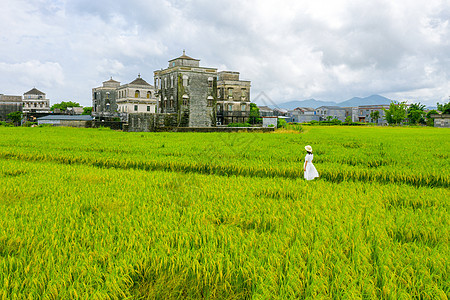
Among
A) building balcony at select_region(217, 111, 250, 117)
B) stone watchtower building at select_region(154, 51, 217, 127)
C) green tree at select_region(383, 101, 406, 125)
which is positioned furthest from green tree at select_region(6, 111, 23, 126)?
green tree at select_region(383, 101, 406, 125)

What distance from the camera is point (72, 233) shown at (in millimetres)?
3336

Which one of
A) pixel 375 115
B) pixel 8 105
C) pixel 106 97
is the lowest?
pixel 375 115

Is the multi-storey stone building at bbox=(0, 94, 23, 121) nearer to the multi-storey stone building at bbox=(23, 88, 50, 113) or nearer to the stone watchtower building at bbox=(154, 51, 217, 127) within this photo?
the multi-storey stone building at bbox=(23, 88, 50, 113)

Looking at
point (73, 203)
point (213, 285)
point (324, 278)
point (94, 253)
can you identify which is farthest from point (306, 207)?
point (73, 203)

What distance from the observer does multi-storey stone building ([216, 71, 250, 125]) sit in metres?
54.6

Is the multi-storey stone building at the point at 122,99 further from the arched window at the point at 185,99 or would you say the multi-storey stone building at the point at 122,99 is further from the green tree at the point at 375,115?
the green tree at the point at 375,115

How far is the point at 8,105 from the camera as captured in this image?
8188 cm

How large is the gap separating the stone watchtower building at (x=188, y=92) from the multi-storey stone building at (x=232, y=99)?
56.8 ft

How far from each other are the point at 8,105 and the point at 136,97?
4909 centimetres

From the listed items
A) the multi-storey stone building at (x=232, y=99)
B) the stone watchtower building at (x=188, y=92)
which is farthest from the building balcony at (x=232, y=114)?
the stone watchtower building at (x=188, y=92)

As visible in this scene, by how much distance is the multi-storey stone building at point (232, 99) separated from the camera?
54594mm

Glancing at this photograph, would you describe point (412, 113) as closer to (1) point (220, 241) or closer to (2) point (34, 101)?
(1) point (220, 241)

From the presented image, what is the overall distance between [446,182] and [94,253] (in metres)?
7.74

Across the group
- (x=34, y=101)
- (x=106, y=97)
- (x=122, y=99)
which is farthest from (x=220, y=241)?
(x=34, y=101)
